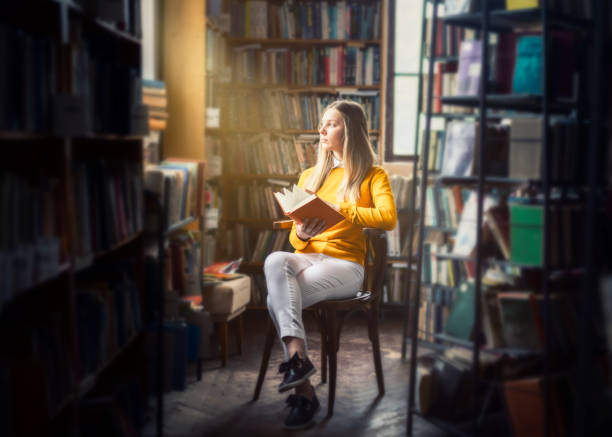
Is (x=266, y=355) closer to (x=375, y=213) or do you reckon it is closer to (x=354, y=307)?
(x=354, y=307)

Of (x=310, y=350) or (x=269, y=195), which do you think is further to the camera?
(x=269, y=195)

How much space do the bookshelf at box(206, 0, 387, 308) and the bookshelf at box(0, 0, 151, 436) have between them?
2.48m

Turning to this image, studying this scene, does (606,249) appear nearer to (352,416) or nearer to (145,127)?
(352,416)

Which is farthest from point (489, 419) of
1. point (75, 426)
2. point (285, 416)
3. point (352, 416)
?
point (75, 426)

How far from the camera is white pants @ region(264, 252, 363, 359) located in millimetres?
2930

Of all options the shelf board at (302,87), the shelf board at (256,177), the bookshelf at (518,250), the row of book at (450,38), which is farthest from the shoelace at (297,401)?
the shelf board at (302,87)

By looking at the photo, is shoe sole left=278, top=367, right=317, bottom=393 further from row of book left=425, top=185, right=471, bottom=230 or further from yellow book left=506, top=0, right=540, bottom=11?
yellow book left=506, top=0, right=540, bottom=11

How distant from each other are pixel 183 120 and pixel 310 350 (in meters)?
1.58

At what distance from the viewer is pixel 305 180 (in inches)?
144

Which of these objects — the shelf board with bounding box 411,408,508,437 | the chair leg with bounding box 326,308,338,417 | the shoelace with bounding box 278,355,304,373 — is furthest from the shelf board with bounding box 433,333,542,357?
the shoelace with bounding box 278,355,304,373

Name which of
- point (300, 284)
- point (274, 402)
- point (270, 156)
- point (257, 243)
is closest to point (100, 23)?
point (300, 284)

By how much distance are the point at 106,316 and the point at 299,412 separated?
1.00 m

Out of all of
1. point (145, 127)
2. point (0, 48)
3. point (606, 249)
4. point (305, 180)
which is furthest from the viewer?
point (305, 180)

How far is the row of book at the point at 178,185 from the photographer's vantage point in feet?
9.53
